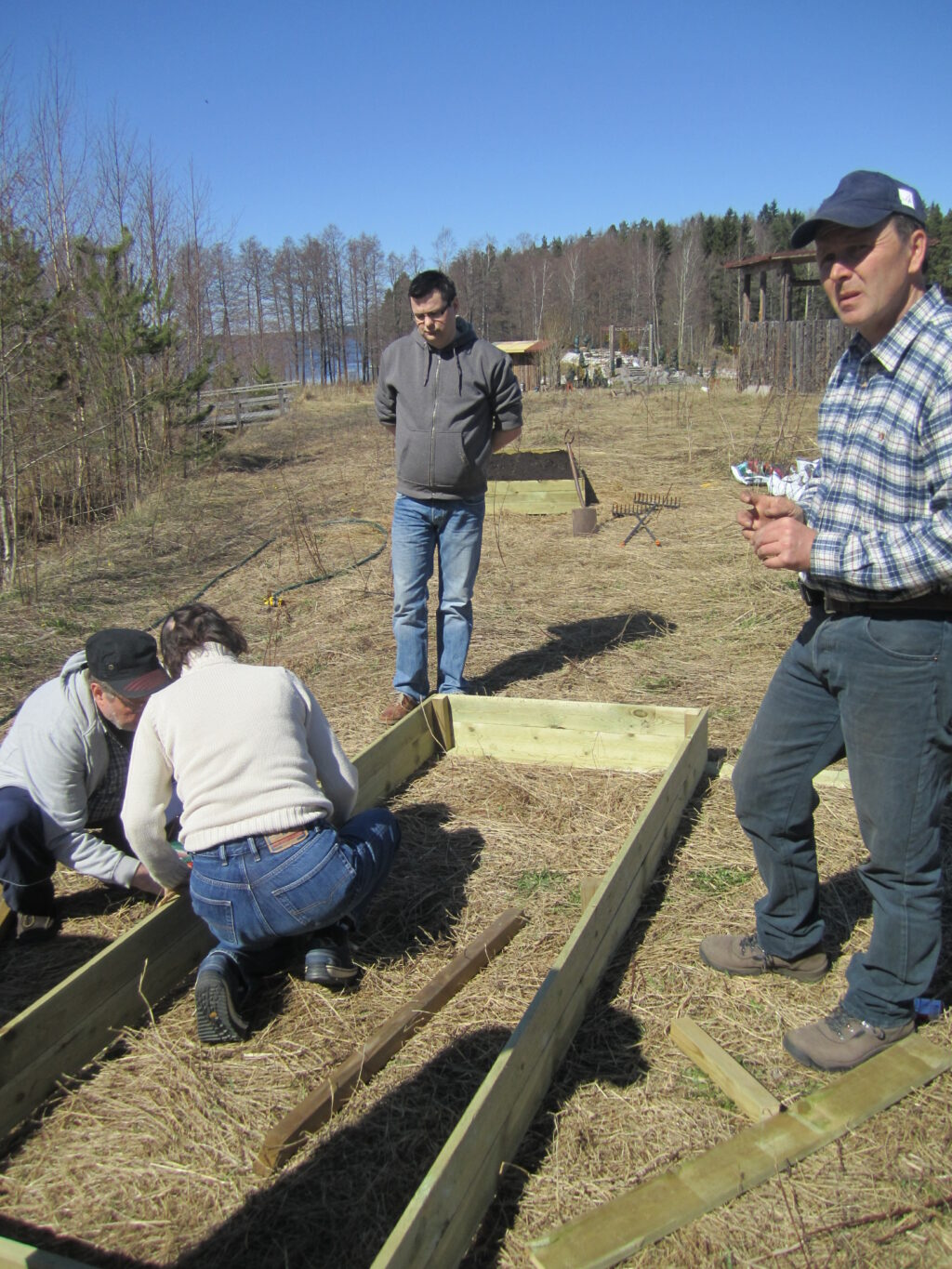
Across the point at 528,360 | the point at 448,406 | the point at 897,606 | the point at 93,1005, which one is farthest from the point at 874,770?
the point at 528,360

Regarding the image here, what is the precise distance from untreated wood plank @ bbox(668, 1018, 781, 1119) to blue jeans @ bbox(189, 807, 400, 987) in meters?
0.99

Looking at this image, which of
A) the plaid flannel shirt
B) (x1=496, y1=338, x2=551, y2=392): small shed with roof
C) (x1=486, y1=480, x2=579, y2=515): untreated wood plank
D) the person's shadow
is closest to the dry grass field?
the person's shadow

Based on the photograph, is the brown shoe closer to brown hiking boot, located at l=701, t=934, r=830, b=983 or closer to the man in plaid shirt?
brown hiking boot, located at l=701, t=934, r=830, b=983

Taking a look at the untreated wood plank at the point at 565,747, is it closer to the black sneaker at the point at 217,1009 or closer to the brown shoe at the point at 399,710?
the brown shoe at the point at 399,710

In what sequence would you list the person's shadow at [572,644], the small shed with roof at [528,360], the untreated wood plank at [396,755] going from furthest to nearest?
the small shed with roof at [528,360], the person's shadow at [572,644], the untreated wood plank at [396,755]

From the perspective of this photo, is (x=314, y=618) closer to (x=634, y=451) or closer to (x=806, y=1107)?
(x=806, y=1107)

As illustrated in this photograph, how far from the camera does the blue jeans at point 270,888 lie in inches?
104

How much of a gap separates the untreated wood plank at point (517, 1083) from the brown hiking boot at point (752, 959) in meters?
0.30

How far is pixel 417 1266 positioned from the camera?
1.72m

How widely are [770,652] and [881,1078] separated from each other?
366cm

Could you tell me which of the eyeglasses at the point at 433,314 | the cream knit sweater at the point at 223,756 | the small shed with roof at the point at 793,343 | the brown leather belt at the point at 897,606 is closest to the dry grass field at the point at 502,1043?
the cream knit sweater at the point at 223,756

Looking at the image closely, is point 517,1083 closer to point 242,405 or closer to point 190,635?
point 190,635

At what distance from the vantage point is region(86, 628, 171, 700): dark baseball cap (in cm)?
308

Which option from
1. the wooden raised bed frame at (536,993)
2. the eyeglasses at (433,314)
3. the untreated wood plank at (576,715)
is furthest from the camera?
the eyeglasses at (433,314)
